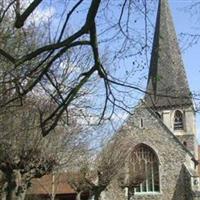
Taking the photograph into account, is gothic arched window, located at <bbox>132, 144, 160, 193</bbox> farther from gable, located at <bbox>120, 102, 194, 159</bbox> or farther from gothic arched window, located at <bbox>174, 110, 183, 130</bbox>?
gothic arched window, located at <bbox>174, 110, 183, 130</bbox>

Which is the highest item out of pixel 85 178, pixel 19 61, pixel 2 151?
pixel 85 178

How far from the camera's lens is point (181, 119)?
45.9 m

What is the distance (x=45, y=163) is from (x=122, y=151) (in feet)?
61.3

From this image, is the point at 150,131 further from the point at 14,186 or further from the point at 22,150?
the point at 14,186

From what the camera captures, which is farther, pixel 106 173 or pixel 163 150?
pixel 163 150

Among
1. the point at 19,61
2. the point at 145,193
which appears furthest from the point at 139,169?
the point at 19,61

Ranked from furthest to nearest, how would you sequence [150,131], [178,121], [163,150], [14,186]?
1. [178,121]
2. [150,131]
3. [163,150]
4. [14,186]

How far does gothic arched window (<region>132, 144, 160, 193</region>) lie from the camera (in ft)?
130

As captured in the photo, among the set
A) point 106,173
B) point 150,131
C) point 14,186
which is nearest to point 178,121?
point 150,131

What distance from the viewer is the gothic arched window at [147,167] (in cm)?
3953

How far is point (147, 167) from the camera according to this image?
40156 millimetres

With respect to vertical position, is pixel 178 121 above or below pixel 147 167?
above

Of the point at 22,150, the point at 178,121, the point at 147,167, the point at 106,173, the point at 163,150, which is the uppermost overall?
the point at 178,121

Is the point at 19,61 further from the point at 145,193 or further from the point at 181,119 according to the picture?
the point at 181,119
